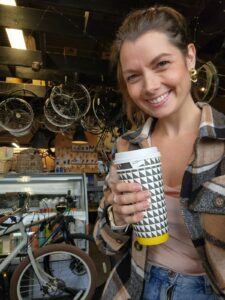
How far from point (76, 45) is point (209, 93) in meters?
3.05

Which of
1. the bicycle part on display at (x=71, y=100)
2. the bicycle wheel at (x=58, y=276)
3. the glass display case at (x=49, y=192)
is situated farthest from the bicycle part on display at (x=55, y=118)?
the bicycle wheel at (x=58, y=276)

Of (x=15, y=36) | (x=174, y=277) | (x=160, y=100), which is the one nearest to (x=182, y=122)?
(x=160, y=100)

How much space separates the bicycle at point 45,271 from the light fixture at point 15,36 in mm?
2164

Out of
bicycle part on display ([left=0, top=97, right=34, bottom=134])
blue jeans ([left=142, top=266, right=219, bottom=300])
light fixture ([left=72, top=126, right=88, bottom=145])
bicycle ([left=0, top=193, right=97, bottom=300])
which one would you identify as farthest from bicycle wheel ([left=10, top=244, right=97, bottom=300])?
light fixture ([left=72, top=126, right=88, bottom=145])

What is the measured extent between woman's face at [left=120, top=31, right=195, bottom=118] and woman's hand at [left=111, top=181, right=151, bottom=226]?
0.92 feet

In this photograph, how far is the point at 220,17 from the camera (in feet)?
9.48

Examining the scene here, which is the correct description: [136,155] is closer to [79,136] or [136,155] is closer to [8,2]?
[8,2]

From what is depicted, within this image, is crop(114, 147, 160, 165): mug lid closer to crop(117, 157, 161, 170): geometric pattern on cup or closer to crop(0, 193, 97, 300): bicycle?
crop(117, 157, 161, 170): geometric pattern on cup

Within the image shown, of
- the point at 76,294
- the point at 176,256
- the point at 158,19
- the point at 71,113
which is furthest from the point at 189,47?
the point at 71,113

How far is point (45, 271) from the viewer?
354 cm

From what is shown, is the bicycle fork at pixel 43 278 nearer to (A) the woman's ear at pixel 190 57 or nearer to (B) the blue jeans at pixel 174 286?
(B) the blue jeans at pixel 174 286

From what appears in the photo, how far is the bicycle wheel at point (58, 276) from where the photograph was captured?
3229 millimetres

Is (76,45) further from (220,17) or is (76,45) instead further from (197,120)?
(197,120)

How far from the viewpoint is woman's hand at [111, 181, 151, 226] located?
612 millimetres
